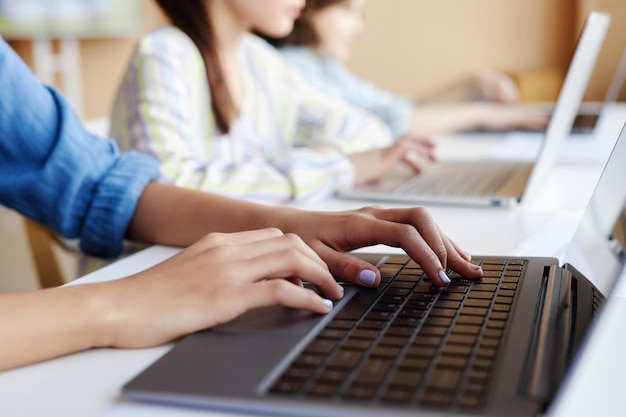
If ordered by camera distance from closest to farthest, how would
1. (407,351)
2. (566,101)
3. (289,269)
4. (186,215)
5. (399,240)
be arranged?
(407,351) < (289,269) < (399,240) < (186,215) < (566,101)

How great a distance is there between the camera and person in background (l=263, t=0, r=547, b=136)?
199 cm

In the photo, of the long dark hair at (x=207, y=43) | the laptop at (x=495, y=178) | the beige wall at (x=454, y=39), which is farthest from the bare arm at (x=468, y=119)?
the beige wall at (x=454, y=39)

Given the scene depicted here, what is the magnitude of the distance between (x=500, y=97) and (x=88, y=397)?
89.7 inches

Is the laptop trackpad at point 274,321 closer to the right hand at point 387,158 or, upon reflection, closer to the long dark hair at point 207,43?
the right hand at point 387,158

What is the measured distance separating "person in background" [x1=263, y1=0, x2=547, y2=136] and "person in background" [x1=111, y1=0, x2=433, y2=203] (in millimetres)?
380

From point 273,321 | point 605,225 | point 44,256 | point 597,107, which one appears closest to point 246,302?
point 273,321

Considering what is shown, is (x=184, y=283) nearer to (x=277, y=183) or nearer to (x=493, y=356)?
(x=493, y=356)

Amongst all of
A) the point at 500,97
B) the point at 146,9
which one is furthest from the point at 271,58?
the point at 146,9

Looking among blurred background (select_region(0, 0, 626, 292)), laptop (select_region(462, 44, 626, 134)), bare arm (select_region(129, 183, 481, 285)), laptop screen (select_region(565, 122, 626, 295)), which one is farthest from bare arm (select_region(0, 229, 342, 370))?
blurred background (select_region(0, 0, 626, 292))

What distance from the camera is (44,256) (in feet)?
3.84

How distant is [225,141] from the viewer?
138cm

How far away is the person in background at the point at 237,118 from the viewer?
109cm

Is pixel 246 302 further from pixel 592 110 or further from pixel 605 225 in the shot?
pixel 592 110

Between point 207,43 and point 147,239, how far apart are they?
0.53 metres
